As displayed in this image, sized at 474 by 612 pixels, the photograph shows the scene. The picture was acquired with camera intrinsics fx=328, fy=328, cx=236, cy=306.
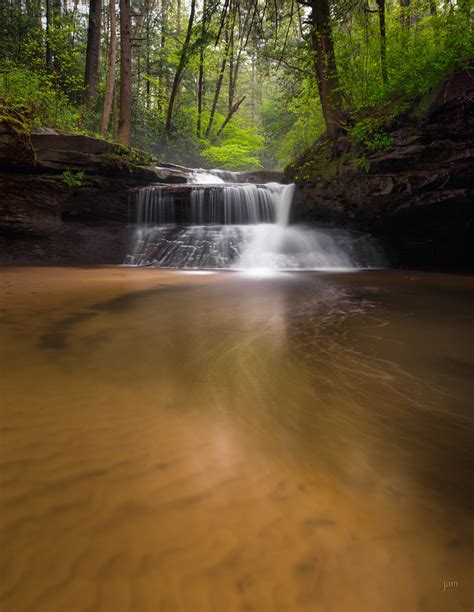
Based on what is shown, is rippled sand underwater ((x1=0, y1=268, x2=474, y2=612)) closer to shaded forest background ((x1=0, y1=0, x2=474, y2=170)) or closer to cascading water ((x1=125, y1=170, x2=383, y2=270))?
shaded forest background ((x1=0, y1=0, x2=474, y2=170))

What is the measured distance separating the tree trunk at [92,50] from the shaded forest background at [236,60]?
4 cm

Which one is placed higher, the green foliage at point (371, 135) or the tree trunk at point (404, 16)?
the tree trunk at point (404, 16)

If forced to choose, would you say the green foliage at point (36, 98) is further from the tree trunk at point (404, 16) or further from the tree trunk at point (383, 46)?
the tree trunk at point (404, 16)

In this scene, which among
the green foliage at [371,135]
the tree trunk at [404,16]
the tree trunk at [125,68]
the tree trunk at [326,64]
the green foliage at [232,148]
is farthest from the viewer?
the green foliage at [232,148]

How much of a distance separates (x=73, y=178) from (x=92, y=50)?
24.7ft

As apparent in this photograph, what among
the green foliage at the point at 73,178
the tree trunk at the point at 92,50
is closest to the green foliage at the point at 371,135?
the green foliage at the point at 73,178

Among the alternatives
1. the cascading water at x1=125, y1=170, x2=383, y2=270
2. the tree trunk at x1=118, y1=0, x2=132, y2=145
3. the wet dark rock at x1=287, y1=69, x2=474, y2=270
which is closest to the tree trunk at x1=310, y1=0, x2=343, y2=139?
the wet dark rock at x1=287, y1=69, x2=474, y2=270

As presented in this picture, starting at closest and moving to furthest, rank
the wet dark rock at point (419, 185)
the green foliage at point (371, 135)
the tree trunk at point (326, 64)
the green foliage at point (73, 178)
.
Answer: the wet dark rock at point (419, 185)
the green foliage at point (371, 135)
the tree trunk at point (326, 64)
the green foliage at point (73, 178)

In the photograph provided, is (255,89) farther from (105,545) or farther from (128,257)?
(105,545)

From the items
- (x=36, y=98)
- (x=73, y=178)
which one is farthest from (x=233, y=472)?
(x=36, y=98)

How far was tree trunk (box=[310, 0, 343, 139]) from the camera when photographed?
27.2 ft

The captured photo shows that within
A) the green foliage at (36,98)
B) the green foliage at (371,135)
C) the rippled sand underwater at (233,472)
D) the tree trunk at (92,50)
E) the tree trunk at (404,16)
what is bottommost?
the rippled sand underwater at (233,472)

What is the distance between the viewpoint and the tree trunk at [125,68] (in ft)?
36.7

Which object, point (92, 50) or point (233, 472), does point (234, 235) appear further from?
point (92, 50)
